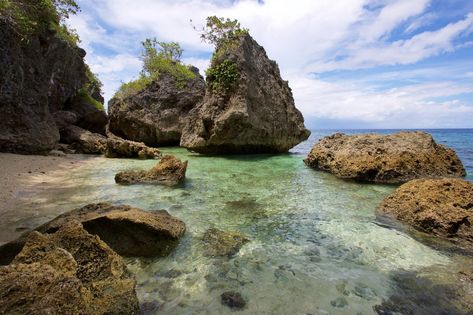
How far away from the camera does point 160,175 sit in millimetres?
10000

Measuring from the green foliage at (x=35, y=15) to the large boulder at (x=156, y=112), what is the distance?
8.00m

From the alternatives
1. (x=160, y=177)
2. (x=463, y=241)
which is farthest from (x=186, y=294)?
(x=160, y=177)

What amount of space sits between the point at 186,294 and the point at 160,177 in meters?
6.58

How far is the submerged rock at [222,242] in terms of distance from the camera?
15.8 feet

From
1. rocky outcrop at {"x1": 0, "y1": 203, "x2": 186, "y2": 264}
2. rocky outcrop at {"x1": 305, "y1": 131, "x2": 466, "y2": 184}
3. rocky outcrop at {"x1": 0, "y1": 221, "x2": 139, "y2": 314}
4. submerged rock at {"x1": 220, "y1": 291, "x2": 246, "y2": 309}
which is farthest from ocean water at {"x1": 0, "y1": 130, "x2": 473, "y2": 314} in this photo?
rocky outcrop at {"x1": 305, "y1": 131, "x2": 466, "y2": 184}

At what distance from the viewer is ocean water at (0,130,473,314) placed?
11.9 ft

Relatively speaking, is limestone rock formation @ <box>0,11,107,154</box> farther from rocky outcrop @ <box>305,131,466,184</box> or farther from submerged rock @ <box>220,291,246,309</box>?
rocky outcrop @ <box>305,131,466,184</box>

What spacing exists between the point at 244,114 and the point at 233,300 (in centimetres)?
1307

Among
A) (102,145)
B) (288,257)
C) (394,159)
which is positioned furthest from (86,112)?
(288,257)

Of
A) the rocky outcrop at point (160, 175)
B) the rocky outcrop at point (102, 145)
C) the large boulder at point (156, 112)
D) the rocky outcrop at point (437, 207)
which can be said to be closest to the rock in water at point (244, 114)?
the rocky outcrop at point (102, 145)

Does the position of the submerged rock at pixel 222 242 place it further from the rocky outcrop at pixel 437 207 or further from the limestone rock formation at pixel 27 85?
the limestone rock formation at pixel 27 85

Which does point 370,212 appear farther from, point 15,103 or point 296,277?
point 15,103

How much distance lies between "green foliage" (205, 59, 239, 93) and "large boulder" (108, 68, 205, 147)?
8.19 m

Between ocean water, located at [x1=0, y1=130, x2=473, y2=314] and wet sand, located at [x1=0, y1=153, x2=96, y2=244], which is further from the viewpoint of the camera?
wet sand, located at [x1=0, y1=153, x2=96, y2=244]
